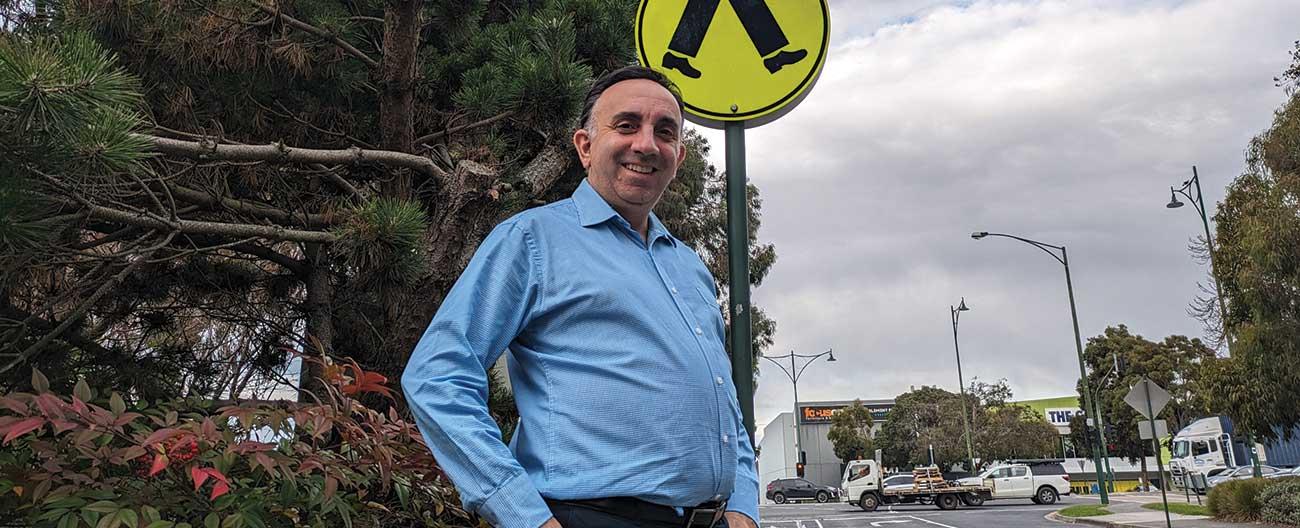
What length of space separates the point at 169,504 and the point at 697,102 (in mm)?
1676

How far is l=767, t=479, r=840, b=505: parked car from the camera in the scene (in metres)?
45.7

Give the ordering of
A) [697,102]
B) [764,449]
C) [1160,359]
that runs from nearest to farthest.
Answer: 1. [697,102]
2. [1160,359]
3. [764,449]

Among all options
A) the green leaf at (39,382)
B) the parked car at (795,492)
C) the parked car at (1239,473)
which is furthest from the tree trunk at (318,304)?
the parked car at (795,492)

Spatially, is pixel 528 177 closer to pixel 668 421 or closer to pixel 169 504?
pixel 169 504

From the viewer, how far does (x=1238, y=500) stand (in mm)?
18250

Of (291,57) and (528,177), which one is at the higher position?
(291,57)

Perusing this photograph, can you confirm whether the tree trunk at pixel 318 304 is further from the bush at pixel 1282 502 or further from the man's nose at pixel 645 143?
the bush at pixel 1282 502

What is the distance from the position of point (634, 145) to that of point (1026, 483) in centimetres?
3485

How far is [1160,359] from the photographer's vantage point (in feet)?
163

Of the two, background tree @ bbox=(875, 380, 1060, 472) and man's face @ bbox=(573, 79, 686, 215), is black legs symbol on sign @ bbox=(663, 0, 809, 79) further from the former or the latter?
background tree @ bbox=(875, 380, 1060, 472)

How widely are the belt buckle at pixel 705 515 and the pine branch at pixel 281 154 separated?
8.79 feet

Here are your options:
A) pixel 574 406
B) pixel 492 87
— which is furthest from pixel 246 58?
pixel 574 406

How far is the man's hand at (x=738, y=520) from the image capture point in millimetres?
1752

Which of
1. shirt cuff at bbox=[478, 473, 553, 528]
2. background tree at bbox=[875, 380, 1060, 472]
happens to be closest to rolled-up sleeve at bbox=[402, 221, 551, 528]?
shirt cuff at bbox=[478, 473, 553, 528]
